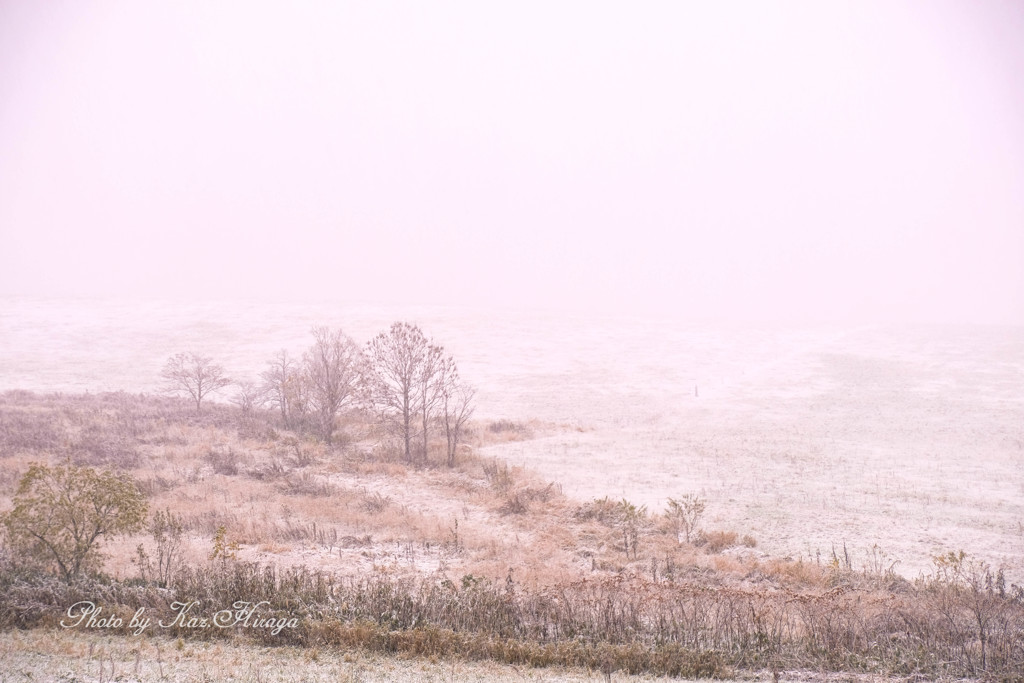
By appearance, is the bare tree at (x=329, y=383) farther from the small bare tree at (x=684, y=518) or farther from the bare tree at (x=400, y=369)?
the small bare tree at (x=684, y=518)

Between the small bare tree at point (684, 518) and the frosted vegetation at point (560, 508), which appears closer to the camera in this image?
the frosted vegetation at point (560, 508)

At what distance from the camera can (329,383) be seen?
3091 centimetres

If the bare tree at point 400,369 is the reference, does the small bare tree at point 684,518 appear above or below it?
below

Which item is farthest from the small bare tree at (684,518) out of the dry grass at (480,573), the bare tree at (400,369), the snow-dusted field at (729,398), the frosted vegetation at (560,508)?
the bare tree at (400,369)

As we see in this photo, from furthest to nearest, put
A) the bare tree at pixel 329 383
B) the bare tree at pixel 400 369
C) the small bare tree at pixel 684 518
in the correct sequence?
the bare tree at pixel 329 383
the bare tree at pixel 400 369
the small bare tree at pixel 684 518

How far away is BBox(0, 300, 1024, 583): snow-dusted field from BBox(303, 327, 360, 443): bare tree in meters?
8.41

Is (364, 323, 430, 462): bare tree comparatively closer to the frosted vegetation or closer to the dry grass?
the frosted vegetation

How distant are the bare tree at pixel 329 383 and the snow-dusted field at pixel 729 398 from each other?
841cm

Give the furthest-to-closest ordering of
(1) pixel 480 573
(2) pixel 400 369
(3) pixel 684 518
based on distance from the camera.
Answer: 1. (2) pixel 400 369
2. (3) pixel 684 518
3. (1) pixel 480 573

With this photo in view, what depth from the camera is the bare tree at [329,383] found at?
3095cm

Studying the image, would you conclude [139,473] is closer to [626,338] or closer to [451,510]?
[451,510]

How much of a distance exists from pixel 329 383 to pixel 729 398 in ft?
101

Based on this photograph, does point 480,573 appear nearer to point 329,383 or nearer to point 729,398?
point 329,383

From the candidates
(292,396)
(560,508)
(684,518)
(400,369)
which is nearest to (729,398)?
(400,369)
